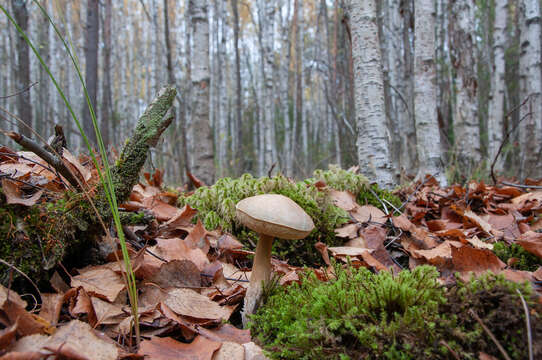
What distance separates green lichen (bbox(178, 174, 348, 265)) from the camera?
6.64ft

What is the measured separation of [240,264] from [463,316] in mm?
1189

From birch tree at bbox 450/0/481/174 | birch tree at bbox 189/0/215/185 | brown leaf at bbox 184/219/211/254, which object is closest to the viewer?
brown leaf at bbox 184/219/211/254

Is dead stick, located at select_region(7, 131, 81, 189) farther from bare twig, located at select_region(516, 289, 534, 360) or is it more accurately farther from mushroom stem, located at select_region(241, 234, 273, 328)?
bare twig, located at select_region(516, 289, 534, 360)

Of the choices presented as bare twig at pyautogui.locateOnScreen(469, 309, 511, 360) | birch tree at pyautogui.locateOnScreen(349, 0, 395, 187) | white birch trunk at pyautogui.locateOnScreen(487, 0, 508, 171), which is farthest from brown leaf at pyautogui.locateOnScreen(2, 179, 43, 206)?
white birch trunk at pyautogui.locateOnScreen(487, 0, 508, 171)

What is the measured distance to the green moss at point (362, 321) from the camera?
92cm

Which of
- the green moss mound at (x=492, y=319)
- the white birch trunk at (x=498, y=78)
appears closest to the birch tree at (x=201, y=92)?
the green moss mound at (x=492, y=319)

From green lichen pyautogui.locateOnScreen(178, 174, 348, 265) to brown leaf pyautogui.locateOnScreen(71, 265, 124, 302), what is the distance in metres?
0.81

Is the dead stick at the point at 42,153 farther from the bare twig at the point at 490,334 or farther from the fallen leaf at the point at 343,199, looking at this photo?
the fallen leaf at the point at 343,199

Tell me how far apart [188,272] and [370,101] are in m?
2.39

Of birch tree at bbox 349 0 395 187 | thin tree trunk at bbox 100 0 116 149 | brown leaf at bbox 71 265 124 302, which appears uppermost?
thin tree trunk at bbox 100 0 116 149

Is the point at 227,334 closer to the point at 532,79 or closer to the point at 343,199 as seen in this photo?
the point at 343,199

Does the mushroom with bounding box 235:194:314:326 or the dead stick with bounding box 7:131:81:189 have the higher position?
the dead stick with bounding box 7:131:81:189

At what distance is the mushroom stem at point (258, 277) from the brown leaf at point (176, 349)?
0.78 ft

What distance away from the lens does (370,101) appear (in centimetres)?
314
